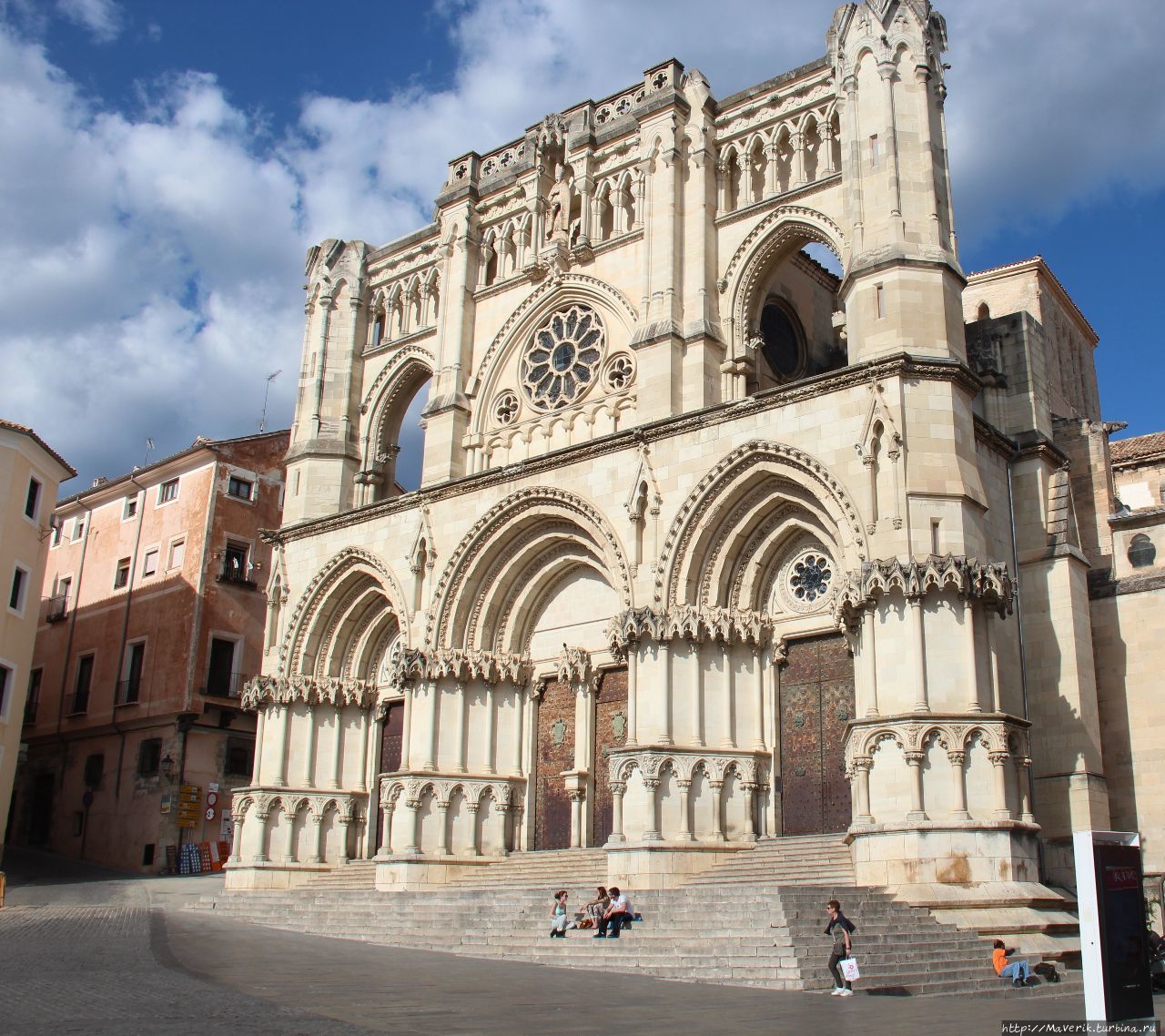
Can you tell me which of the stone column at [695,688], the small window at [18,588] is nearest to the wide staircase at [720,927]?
the stone column at [695,688]

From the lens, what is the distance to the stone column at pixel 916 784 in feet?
56.4

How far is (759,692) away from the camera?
21.0 m

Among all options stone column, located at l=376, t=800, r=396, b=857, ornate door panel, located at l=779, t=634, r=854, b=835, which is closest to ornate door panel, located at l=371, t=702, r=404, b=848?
stone column, located at l=376, t=800, r=396, b=857

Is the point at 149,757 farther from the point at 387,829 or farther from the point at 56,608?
the point at 387,829

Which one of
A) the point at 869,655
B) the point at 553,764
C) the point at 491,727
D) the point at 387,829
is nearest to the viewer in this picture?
the point at 869,655

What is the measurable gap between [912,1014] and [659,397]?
13020mm

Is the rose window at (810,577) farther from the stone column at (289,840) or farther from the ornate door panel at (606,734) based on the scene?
the stone column at (289,840)

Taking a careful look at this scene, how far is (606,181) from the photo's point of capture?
2642 cm

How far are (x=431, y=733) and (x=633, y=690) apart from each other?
4872 mm

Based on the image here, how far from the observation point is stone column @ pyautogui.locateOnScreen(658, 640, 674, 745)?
798 inches

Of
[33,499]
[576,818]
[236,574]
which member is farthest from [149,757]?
[576,818]

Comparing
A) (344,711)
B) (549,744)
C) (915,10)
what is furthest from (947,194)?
(344,711)

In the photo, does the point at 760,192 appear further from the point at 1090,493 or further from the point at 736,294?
the point at 1090,493

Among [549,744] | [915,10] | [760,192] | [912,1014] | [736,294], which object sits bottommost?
[912,1014]
